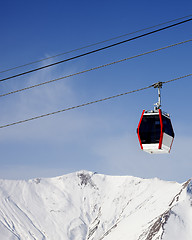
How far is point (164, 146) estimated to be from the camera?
18.8 metres

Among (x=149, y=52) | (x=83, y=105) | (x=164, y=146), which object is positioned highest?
(x=149, y=52)

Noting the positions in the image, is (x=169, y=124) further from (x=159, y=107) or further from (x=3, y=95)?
(x=3, y=95)

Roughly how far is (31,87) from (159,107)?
562 centimetres

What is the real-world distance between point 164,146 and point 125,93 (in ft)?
10.8

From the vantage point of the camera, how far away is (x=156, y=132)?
63.4 ft

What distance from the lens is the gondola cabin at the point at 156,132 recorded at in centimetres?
1891

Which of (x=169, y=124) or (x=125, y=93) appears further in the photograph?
(x=169, y=124)

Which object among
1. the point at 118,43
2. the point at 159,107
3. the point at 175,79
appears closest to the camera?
the point at 175,79

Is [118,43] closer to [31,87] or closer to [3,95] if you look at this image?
[31,87]

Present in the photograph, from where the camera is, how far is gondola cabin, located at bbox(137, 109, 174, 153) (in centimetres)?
1891

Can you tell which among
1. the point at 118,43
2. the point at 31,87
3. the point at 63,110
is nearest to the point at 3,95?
the point at 31,87

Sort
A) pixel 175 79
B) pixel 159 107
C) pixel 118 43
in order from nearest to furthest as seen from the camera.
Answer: pixel 175 79
pixel 118 43
pixel 159 107

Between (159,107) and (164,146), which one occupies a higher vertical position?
(159,107)

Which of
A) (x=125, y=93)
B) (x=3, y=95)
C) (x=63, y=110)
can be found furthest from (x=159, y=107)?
(x=3, y=95)
